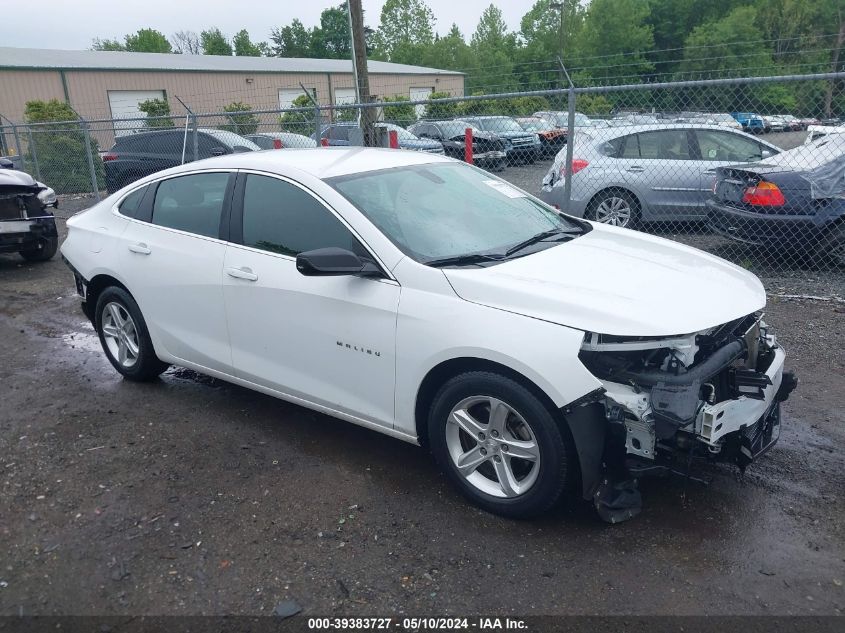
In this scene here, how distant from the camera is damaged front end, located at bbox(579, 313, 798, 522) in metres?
2.90

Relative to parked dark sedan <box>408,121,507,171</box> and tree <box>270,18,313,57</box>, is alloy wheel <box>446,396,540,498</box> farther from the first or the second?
tree <box>270,18,313,57</box>

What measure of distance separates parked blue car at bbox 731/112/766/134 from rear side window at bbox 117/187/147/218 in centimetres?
780

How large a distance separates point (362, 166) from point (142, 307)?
1877 mm

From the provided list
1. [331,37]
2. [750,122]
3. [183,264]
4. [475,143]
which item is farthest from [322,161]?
[331,37]

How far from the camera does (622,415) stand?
9.53ft

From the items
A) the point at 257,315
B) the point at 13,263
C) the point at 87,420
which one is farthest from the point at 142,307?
the point at 13,263

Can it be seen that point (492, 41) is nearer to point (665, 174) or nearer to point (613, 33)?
point (613, 33)

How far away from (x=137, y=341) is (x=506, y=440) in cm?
306

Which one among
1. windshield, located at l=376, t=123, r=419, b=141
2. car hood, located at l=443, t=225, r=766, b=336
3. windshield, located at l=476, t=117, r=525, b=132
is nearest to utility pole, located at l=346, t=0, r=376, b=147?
windshield, located at l=376, t=123, r=419, b=141

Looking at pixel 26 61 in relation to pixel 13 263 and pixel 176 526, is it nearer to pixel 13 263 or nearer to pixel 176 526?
pixel 13 263

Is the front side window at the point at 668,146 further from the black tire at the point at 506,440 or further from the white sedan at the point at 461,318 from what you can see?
the black tire at the point at 506,440

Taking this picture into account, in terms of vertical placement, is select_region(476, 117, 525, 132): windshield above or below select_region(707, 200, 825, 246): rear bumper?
above

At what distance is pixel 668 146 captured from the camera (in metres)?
8.86

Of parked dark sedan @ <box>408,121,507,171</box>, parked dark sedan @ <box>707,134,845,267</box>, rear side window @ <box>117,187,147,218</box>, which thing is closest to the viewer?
rear side window @ <box>117,187,147,218</box>
